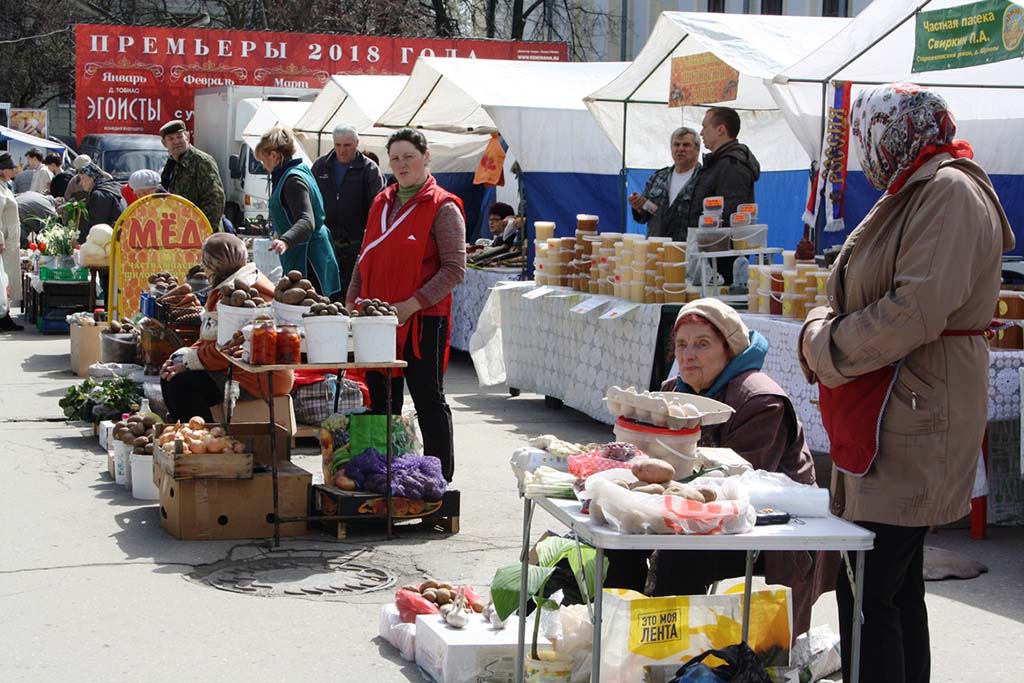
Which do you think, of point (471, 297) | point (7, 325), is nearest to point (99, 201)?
point (7, 325)

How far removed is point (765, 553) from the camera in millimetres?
4266

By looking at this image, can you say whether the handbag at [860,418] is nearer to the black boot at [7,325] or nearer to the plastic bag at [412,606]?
the plastic bag at [412,606]

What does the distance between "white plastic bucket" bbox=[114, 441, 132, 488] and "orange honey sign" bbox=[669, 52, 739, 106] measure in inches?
204

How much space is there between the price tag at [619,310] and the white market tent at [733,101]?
183cm

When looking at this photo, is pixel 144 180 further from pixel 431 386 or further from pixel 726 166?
pixel 431 386

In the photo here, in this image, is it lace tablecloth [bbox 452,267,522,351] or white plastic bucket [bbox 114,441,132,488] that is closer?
white plastic bucket [bbox 114,441,132,488]

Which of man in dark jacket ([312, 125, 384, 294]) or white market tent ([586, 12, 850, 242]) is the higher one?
white market tent ([586, 12, 850, 242])

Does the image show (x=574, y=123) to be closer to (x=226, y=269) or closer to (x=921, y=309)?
(x=226, y=269)

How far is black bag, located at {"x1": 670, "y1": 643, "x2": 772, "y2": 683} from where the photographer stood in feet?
11.8

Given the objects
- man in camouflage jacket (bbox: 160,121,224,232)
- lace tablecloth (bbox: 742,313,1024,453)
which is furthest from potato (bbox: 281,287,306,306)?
man in camouflage jacket (bbox: 160,121,224,232)

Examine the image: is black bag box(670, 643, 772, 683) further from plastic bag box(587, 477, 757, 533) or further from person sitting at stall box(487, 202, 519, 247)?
person sitting at stall box(487, 202, 519, 247)

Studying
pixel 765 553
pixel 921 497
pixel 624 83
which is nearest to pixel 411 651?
pixel 765 553

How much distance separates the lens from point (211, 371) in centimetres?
763

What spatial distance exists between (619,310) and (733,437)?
4811mm
